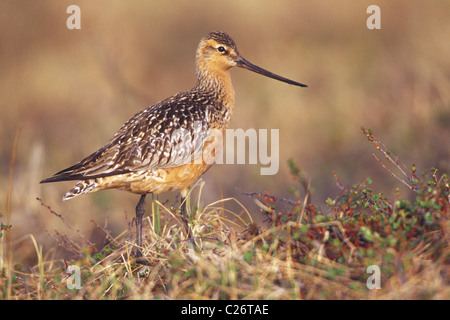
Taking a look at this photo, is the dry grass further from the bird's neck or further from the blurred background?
the blurred background

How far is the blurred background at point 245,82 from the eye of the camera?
9.40 m

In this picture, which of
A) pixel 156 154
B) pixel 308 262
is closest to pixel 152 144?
pixel 156 154

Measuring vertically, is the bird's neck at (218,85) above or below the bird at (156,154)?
above

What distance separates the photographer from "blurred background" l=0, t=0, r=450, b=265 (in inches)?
370

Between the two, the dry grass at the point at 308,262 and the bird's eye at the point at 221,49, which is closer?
the dry grass at the point at 308,262

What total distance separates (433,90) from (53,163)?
19.3 feet

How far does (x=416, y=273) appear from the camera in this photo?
12.6ft

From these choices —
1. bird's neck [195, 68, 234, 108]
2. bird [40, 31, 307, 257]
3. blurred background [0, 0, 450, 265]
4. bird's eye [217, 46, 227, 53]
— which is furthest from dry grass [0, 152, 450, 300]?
blurred background [0, 0, 450, 265]

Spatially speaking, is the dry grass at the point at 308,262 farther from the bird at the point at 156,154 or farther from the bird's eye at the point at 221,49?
the bird's eye at the point at 221,49

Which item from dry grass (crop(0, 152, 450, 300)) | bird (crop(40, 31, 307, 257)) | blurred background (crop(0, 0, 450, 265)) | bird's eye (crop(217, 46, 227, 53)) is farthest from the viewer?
blurred background (crop(0, 0, 450, 265))

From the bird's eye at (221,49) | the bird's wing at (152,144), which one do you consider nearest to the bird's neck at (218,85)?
the bird's eye at (221,49)

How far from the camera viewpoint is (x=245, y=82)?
11.9 metres

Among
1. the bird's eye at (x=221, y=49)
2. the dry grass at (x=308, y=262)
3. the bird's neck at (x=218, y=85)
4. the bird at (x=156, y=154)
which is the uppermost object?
the bird's eye at (x=221, y=49)
